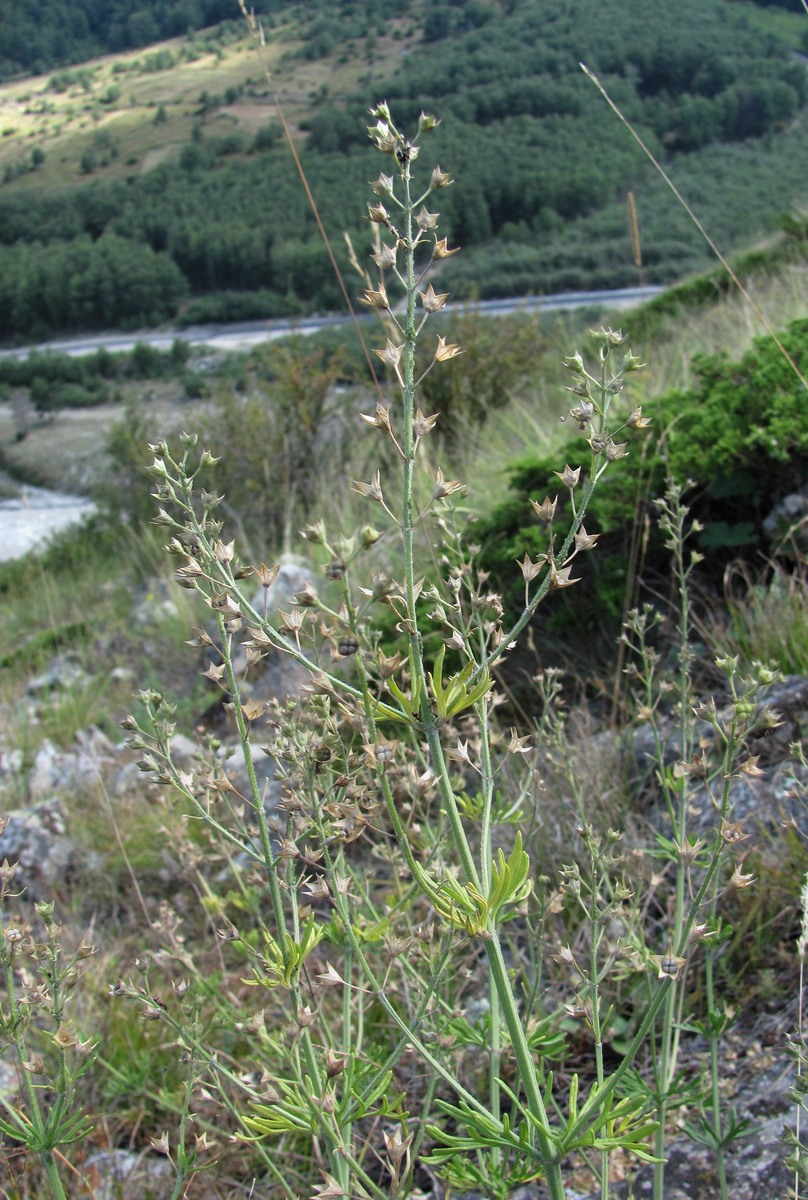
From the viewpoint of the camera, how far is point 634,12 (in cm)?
5612

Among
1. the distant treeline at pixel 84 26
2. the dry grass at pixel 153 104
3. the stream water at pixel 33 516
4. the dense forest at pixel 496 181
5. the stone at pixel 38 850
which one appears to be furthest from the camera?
the distant treeline at pixel 84 26

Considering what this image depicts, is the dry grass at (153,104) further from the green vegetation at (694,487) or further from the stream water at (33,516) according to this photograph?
the green vegetation at (694,487)

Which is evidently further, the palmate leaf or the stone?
the stone

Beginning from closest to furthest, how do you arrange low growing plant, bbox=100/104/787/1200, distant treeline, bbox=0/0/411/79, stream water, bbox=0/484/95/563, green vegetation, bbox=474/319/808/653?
1. low growing plant, bbox=100/104/787/1200
2. green vegetation, bbox=474/319/808/653
3. stream water, bbox=0/484/95/563
4. distant treeline, bbox=0/0/411/79

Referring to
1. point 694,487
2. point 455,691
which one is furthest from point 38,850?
point 455,691

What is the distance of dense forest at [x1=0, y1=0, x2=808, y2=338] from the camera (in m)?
37.0

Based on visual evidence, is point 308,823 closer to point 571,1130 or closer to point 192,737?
point 571,1130

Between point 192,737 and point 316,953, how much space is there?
2.41m

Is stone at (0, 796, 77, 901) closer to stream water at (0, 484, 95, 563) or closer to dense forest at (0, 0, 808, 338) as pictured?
stream water at (0, 484, 95, 563)

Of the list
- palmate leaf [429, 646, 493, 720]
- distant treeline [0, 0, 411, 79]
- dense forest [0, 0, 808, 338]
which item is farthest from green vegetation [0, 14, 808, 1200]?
distant treeline [0, 0, 411, 79]

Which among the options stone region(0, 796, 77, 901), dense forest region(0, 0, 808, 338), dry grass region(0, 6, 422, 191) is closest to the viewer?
stone region(0, 796, 77, 901)

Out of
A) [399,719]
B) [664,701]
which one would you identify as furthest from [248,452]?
[399,719]

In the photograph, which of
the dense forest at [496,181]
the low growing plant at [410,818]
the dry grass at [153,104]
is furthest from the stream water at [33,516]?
the dry grass at [153,104]

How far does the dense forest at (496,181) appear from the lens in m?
37.0
